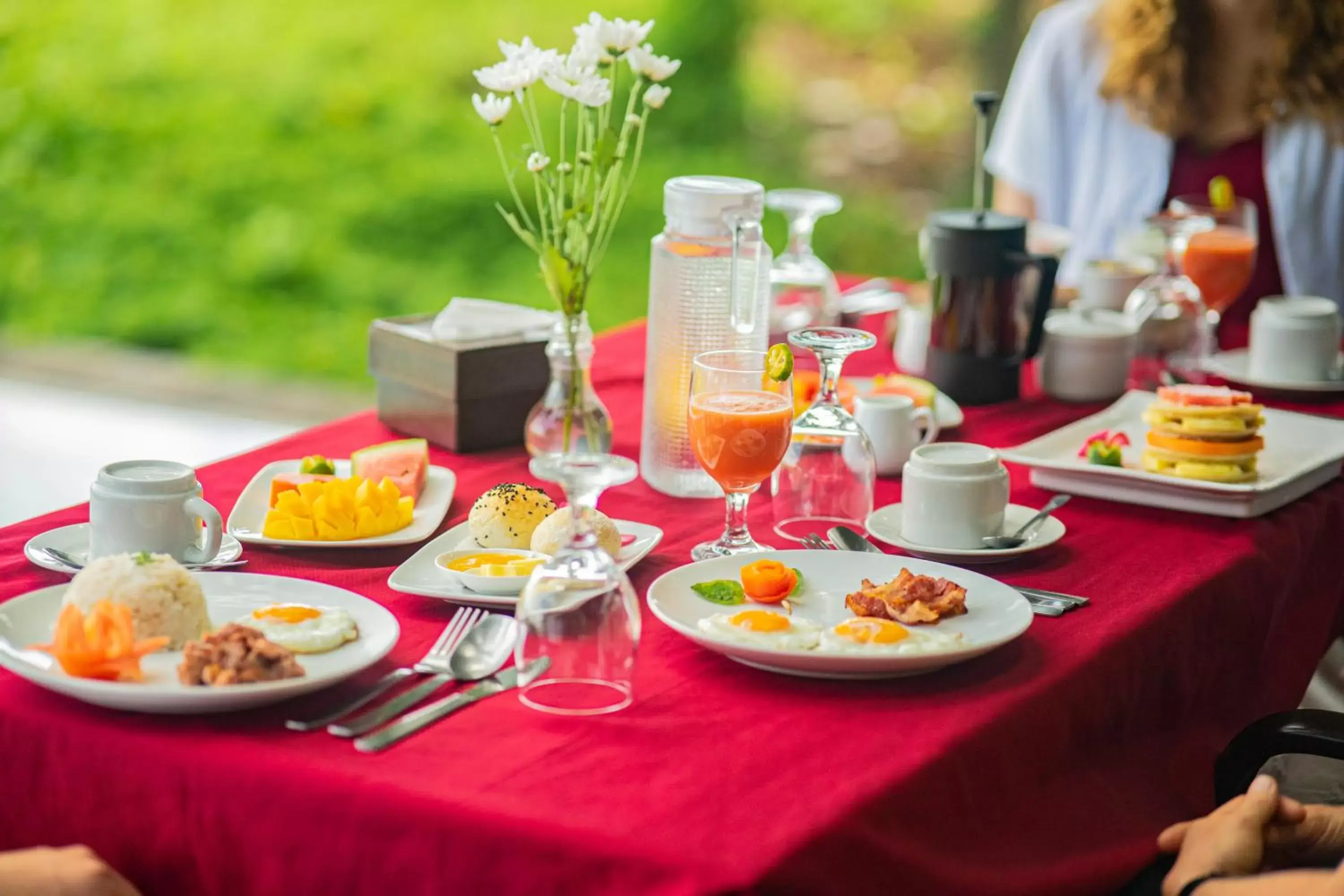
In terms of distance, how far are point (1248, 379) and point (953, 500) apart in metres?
0.93

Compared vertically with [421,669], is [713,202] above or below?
above

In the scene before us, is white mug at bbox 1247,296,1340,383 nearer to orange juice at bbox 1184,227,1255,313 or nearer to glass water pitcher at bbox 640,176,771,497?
orange juice at bbox 1184,227,1255,313

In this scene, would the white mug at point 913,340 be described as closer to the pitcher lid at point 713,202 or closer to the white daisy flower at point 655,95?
A: the pitcher lid at point 713,202

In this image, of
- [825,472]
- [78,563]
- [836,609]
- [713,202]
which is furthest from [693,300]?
[78,563]

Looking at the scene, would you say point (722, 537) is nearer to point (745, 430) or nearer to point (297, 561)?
point (745, 430)

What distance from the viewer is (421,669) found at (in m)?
1.23

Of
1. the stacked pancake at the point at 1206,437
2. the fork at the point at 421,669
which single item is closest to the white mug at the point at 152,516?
the fork at the point at 421,669

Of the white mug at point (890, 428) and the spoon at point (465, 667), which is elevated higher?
the white mug at point (890, 428)

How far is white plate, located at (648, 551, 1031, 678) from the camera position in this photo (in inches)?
48.1

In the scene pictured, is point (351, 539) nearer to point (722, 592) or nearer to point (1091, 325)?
point (722, 592)

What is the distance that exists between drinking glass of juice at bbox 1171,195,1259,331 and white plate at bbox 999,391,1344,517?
465mm

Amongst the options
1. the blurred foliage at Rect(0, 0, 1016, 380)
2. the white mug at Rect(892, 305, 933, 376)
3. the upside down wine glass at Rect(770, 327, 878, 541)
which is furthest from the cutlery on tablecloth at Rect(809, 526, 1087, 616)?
the blurred foliage at Rect(0, 0, 1016, 380)

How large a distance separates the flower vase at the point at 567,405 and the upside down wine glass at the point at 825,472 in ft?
1.02

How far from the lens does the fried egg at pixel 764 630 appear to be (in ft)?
4.04
